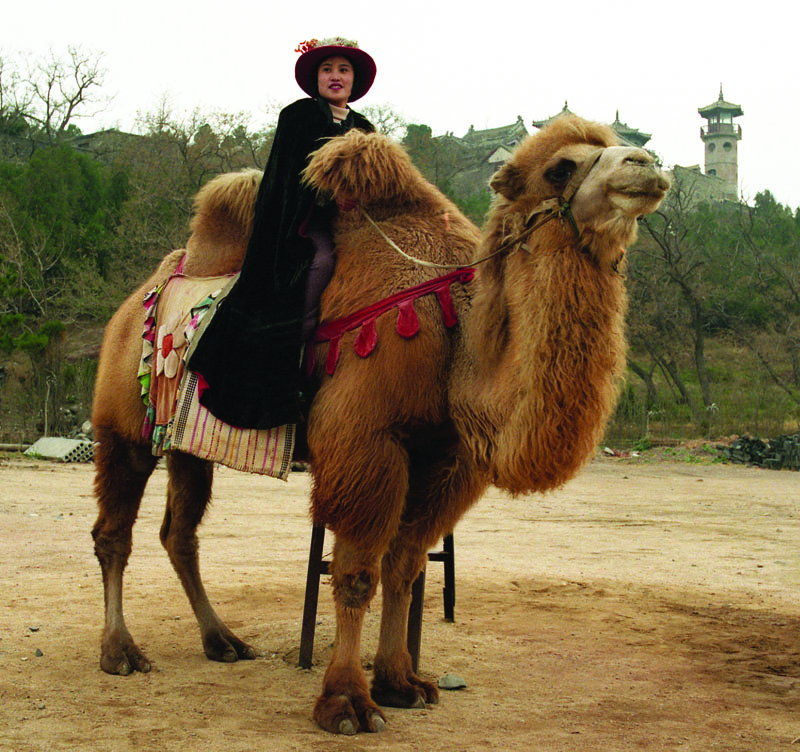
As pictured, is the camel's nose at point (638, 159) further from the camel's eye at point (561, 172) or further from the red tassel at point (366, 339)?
the red tassel at point (366, 339)

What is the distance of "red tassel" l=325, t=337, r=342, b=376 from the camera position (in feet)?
13.7

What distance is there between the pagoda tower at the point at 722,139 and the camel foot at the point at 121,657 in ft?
328

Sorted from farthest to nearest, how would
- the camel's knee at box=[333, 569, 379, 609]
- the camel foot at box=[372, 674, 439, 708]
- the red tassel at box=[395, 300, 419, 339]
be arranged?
the camel foot at box=[372, 674, 439, 708]
the camel's knee at box=[333, 569, 379, 609]
the red tassel at box=[395, 300, 419, 339]

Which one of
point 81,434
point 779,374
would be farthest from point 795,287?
point 81,434

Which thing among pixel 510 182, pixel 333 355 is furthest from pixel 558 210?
pixel 333 355

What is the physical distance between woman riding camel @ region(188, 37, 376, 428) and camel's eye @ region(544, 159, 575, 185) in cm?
106

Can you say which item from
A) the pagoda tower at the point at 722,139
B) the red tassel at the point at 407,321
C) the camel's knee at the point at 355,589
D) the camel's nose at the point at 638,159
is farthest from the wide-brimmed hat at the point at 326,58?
the pagoda tower at the point at 722,139

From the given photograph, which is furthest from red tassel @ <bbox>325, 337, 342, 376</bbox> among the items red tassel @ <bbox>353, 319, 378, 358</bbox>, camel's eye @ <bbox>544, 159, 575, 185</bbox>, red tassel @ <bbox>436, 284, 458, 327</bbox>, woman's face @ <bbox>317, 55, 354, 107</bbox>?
woman's face @ <bbox>317, 55, 354, 107</bbox>

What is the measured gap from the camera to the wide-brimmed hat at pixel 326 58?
4.71 meters

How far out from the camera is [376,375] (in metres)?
4.01

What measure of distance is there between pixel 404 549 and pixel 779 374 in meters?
31.3

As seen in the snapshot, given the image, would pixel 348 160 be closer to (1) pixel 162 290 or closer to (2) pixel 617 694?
(1) pixel 162 290

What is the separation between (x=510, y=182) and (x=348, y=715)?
7.80 ft

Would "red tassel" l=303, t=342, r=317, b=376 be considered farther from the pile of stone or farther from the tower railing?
the tower railing
